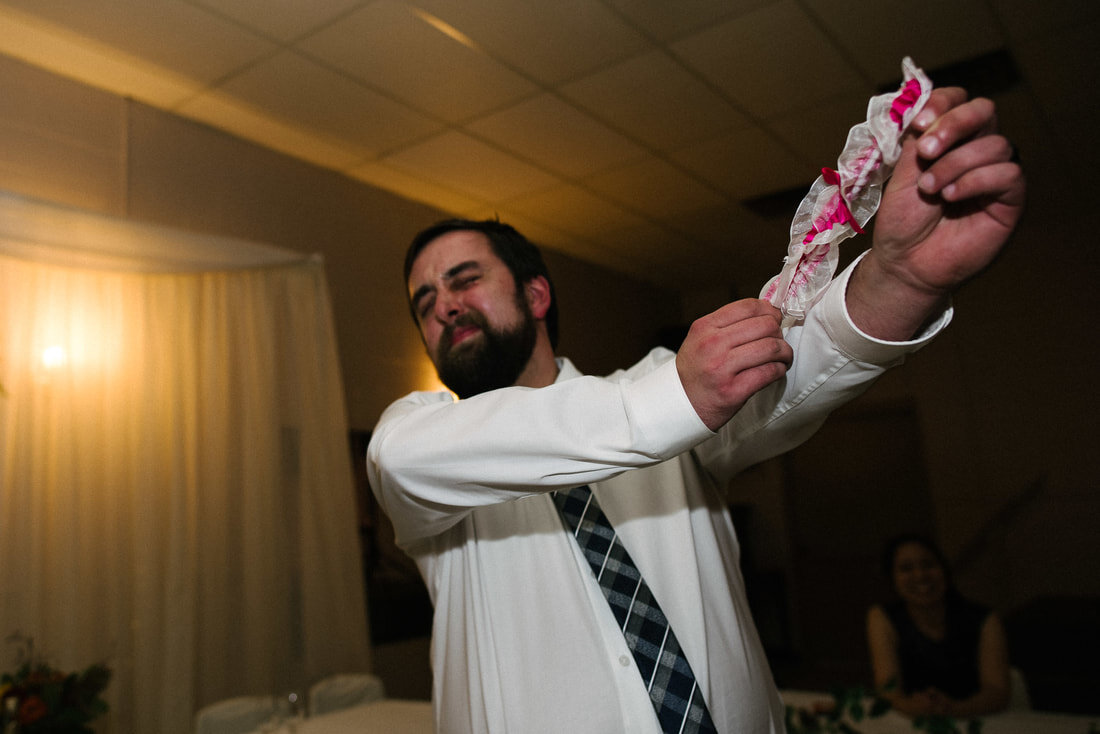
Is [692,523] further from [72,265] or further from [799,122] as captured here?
[799,122]

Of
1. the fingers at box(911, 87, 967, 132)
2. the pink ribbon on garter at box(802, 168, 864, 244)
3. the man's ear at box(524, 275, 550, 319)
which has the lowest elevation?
the pink ribbon on garter at box(802, 168, 864, 244)

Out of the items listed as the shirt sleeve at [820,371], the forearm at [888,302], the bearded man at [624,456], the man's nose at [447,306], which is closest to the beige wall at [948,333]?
the man's nose at [447,306]

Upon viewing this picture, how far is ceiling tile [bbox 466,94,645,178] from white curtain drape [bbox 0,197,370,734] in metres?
1.09

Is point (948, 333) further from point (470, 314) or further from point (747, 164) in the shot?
point (470, 314)

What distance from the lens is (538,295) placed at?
1.62m

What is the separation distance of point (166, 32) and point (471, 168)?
5.45 feet

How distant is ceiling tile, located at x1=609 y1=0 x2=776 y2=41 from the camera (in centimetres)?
290

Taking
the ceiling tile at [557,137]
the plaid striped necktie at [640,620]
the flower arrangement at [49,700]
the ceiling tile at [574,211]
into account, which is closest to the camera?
the plaid striped necktie at [640,620]

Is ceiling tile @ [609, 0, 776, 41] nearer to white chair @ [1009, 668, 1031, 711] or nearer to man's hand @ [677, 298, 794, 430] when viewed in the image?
man's hand @ [677, 298, 794, 430]

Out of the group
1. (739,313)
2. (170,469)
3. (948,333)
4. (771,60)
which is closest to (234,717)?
(170,469)

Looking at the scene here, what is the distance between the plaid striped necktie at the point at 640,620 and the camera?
3.41 ft

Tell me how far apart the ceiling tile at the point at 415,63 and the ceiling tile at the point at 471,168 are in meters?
0.29

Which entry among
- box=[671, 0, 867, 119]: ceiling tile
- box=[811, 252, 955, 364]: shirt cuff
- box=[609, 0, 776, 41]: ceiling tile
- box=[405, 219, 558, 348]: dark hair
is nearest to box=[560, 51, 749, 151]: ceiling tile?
box=[671, 0, 867, 119]: ceiling tile

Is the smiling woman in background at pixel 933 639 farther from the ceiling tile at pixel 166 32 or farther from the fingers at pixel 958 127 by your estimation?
the ceiling tile at pixel 166 32
